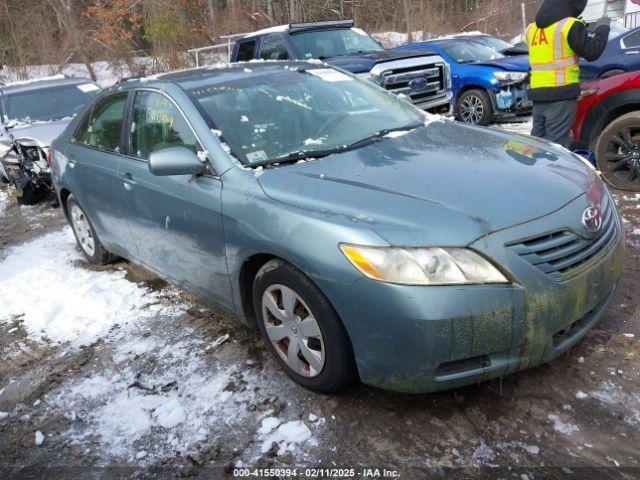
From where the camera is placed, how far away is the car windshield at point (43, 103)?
350 inches

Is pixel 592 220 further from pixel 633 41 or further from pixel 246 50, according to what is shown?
pixel 633 41

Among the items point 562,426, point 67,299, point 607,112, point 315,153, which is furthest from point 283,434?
point 607,112

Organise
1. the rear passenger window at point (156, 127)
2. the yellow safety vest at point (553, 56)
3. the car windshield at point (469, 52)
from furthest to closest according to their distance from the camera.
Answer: the car windshield at point (469, 52) < the yellow safety vest at point (553, 56) < the rear passenger window at point (156, 127)

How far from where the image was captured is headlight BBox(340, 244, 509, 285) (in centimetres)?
223

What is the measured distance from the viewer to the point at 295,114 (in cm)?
341

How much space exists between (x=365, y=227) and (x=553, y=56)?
3.86 meters

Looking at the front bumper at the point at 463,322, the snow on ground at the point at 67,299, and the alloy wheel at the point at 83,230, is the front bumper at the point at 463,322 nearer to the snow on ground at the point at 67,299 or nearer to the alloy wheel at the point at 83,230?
the snow on ground at the point at 67,299

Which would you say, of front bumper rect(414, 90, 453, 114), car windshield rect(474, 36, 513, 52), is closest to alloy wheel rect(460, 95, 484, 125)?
front bumper rect(414, 90, 453, 114)

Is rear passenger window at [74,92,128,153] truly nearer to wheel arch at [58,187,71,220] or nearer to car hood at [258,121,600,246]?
wheel arch at [58,187,71,220]

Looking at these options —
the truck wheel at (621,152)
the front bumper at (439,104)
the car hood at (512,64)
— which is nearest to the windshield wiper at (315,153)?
the truck wheel at (621,152)

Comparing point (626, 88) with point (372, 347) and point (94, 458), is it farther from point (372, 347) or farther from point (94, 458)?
point (94, 458)

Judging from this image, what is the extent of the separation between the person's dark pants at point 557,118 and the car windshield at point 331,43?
418 cm

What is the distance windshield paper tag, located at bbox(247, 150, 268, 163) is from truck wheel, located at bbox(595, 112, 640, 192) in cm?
377

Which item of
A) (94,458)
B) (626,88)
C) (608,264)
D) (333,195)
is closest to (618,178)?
(626,88)
